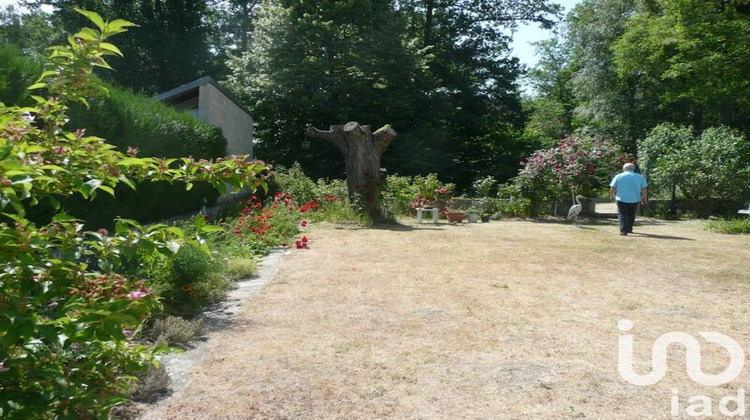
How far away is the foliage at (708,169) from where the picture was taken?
16547 millimetres

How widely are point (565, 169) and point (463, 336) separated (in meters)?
13.4

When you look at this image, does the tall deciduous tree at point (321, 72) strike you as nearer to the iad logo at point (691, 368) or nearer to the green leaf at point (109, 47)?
the iad logo at point (691, 368)

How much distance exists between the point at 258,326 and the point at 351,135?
10.0 meters

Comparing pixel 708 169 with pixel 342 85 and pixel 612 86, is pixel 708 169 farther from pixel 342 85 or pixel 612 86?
pixel 342 85

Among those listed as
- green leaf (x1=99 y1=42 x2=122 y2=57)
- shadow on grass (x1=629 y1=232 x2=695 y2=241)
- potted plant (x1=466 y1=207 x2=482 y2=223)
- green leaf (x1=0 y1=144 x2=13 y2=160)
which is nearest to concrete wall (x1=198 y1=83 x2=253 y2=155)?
potted plant (x1=466 y1=207 x2=482 y2=223)

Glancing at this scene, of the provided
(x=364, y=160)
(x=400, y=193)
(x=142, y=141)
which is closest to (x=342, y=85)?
(x=400, y=193)

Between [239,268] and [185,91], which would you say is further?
[185,91]

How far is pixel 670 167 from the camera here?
57.1 feet

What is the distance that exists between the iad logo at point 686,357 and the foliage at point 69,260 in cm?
276

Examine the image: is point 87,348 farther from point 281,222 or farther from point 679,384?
point 281,222

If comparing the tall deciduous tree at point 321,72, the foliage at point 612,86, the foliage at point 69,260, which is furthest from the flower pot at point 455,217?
the foliage at point 612,86

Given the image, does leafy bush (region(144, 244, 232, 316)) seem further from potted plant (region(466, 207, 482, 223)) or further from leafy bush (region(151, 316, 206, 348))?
potted plant (region(466, 207, 482, 223))

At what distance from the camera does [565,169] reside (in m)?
16.6

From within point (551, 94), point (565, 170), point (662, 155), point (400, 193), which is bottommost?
point (400, 193)
